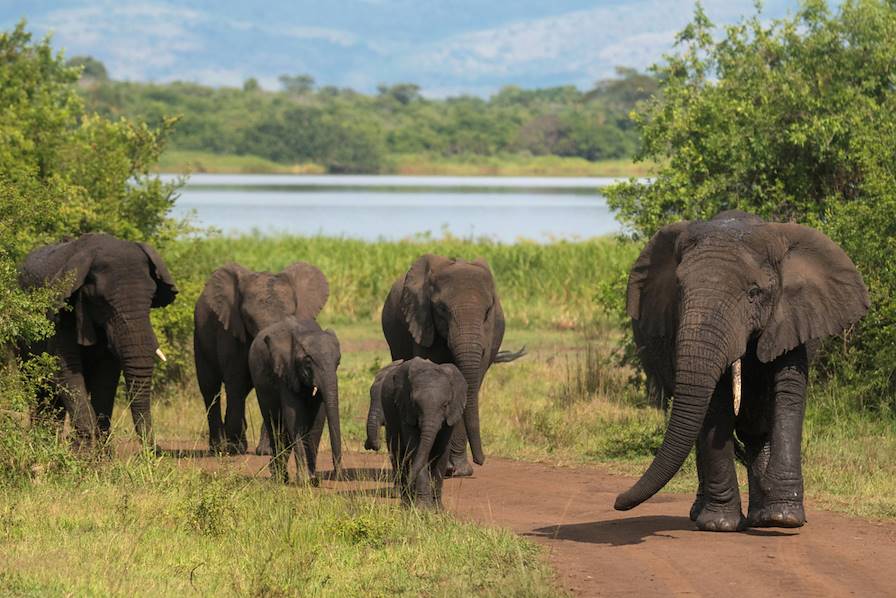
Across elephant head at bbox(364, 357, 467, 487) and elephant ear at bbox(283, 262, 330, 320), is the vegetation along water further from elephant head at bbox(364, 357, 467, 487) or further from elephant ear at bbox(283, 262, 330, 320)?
elephant ear at bbox(283, 262, 330, 320)

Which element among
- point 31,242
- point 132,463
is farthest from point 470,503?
point 31,242

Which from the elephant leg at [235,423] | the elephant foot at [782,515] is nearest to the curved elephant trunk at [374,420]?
the elephant foot at [782,515]

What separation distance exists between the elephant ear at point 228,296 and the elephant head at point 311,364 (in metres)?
2.19

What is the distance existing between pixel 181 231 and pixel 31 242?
4669mm

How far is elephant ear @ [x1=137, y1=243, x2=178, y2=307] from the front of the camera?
49.1 ft

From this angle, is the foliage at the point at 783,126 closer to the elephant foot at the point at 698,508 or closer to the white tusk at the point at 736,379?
the elephant foot at the point at 698,508

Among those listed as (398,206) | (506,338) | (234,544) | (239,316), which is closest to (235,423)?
(239,316)

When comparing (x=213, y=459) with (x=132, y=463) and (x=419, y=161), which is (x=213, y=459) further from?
(x=419, y=161)

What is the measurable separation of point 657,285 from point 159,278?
5671mm

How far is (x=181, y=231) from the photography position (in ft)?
71.6

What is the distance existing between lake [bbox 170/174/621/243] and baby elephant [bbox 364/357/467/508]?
34.4m

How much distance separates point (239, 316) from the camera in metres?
16.2

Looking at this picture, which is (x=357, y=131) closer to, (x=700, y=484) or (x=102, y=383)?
(x=102, y=383)

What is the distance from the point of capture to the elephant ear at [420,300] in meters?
14.6
